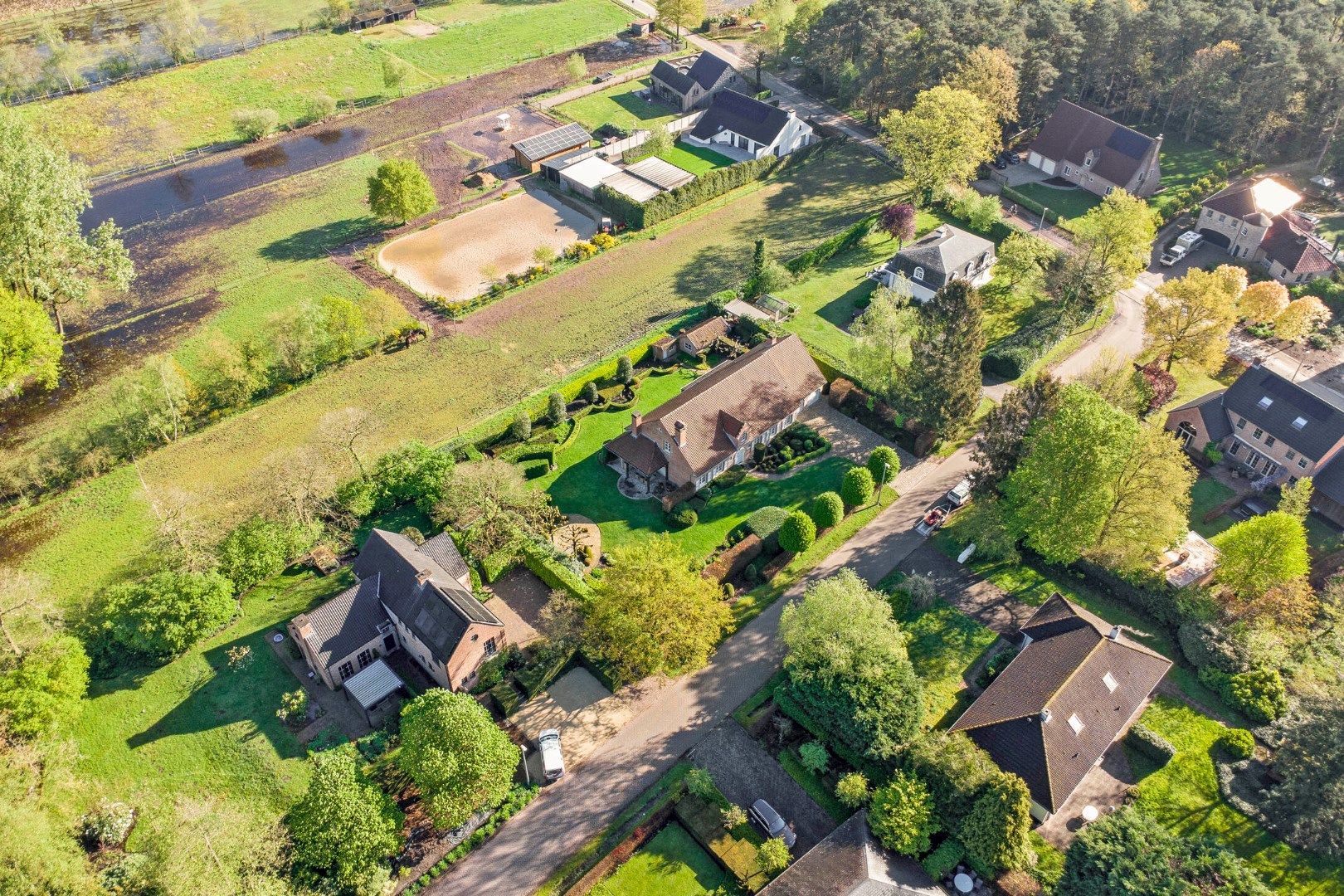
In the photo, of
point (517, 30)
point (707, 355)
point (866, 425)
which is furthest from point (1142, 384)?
point (517, 30)

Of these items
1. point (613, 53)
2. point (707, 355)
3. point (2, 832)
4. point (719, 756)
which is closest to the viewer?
point (2, 832)

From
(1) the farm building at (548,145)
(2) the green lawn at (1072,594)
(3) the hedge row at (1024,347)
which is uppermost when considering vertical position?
(1) the farm building at (548,145)

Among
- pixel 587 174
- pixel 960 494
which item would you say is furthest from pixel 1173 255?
pixel 587 174

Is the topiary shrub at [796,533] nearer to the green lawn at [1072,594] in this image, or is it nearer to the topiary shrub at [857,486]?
the topiary shrub at [857,486]

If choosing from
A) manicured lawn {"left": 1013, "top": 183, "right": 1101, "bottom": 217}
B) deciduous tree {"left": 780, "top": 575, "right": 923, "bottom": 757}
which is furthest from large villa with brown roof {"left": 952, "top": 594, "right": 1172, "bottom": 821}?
manicured lawn {"left": 1013, "top": 183, "right": 1101, "bottom": 217}

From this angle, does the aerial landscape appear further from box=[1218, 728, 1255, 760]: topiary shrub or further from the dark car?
box=[1218, 728, 1255, 760]: topiary shrub

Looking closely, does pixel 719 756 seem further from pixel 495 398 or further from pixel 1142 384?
pixel 1142 384

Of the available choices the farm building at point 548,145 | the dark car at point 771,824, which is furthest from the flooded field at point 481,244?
the dark car at point 771,824
